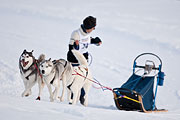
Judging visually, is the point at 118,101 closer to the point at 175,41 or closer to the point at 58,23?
the point at 175,41

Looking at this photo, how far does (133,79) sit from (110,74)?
2.32 m

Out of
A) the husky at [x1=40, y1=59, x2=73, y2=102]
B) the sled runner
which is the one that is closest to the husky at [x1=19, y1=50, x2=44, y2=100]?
the husky at [x1=40, y1=59, x2=73, y2=102]

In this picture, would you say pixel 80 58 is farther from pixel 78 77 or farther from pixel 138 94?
pixel 138 94

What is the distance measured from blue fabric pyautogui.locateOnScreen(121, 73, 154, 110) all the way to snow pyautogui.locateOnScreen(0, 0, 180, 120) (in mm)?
300

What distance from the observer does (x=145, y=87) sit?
3.98m

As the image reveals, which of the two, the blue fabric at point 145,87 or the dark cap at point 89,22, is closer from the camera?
the dark cap at point 89,22

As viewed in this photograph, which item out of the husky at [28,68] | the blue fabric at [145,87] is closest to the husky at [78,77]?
the husky at [28,68]

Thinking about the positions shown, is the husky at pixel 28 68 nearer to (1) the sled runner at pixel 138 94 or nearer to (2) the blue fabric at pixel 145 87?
(1) the sled runner at pixel 138 94

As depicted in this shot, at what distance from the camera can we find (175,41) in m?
10.3

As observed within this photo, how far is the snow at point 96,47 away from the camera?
2.71 metres

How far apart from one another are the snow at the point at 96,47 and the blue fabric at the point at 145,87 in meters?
0.30

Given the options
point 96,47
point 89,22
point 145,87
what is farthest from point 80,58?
point 96,47

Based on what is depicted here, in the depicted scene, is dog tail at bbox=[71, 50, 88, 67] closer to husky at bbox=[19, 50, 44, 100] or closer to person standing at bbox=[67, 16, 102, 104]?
person standing at bbox=[67, 16, 102, 104]

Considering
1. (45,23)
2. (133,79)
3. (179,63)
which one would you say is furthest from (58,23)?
(133,79)
